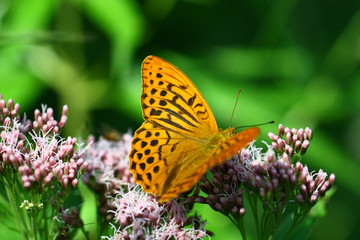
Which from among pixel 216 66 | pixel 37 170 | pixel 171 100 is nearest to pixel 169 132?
pixel 171 100

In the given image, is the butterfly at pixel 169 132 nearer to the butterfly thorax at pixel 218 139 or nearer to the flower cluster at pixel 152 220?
the butterfly thorax at pixel 218 139

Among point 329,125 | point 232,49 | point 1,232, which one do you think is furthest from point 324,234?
point 1,232

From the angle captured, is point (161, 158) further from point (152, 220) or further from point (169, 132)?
point (152, 220)

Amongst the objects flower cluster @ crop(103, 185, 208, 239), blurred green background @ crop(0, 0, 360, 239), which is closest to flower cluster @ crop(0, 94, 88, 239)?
flower cluster @ crop(103, 185, 208, 239)

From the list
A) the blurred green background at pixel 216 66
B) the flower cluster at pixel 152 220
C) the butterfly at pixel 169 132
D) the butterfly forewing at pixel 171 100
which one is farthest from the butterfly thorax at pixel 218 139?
the blurred green background at pixel 216 66

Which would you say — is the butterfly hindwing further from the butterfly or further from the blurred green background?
the blurred green background

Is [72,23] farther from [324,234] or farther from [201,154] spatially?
[324,234]
